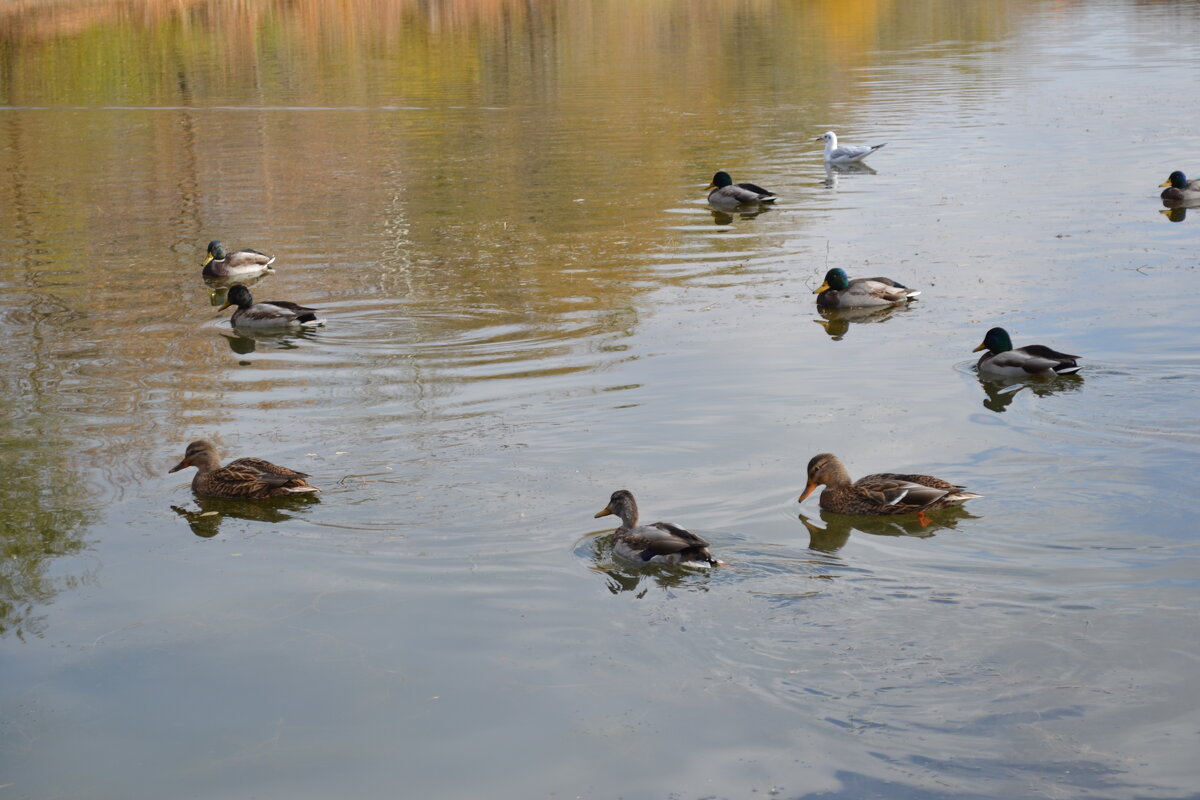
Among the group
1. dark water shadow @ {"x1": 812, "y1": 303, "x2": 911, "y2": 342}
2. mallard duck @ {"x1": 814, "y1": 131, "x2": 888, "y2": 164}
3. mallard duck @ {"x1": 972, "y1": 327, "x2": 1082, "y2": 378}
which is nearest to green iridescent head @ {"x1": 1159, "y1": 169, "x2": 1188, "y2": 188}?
mallard duck @ {"x1": 814, "y1": 131, "x2": 888, "y2": 164}

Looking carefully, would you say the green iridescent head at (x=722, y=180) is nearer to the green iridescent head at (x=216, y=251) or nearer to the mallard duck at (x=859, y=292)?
the mallard duck at (x=859, y=292)

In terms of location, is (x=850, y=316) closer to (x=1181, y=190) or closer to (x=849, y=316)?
(x=849, y=316)

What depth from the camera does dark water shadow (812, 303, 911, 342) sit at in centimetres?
1505

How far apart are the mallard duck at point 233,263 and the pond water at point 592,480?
64 centimetres

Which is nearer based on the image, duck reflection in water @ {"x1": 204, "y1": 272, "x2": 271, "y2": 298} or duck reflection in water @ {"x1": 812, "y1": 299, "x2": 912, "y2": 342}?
duck reflection in water @ {"x1": 812, "y1": 299, "x2": 912, "y2": 342}

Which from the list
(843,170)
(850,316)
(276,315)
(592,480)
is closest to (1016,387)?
(850,316)

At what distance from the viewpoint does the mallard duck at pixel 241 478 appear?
33.7ft

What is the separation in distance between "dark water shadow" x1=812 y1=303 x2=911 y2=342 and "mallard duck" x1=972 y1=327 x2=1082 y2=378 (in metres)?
2.21

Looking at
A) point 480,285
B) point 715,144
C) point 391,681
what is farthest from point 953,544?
point 715,144

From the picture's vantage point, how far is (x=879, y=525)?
32.4ft

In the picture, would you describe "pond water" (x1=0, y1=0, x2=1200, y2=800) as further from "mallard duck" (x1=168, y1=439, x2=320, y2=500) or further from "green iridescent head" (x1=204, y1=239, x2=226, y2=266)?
"green iridescent head" (x1=204, y1=239, x2=226, y2=266)

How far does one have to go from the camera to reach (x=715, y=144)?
28.2m

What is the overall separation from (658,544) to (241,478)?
3.31 m

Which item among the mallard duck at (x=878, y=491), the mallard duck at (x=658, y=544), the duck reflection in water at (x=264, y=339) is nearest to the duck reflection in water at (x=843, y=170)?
the duck reflection in water at (x=264, y=339)
